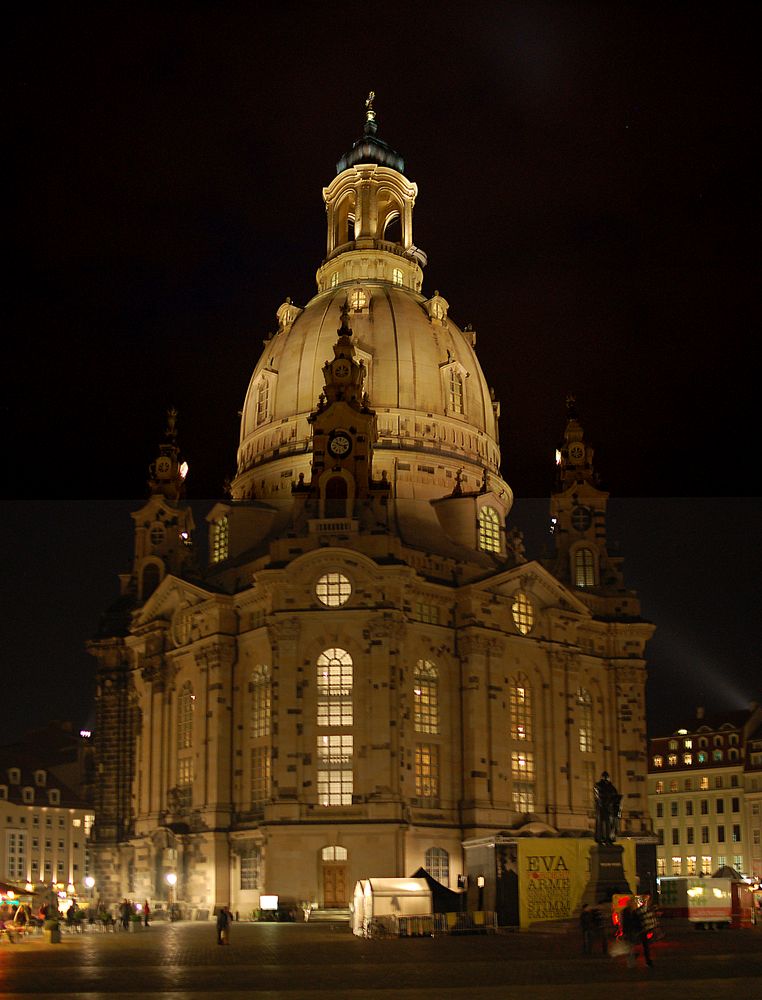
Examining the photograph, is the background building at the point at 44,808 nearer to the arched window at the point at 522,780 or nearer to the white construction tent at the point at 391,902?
the arched window at the point at 522,780

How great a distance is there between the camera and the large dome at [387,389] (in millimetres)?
98250

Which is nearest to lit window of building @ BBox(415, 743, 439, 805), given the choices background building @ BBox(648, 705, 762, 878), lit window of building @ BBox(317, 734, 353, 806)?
lit window of building @ BBox(317, 734, 353, 806)

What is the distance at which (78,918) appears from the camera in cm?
6925

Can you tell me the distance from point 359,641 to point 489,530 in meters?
17.9

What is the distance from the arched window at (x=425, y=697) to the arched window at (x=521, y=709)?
5.79m

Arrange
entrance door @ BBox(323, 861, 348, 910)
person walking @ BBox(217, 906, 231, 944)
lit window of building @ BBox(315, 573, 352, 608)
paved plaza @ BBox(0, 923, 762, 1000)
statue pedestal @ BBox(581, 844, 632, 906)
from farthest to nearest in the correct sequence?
lit window of building @ BBox(315, 573, 352, 608), entrance door @ BBox(323, 861, 348, 910), statue pedestal @ BBox(581, 844, 632, 906), person walking @ BBox(217, 906, 231, 944), paved plaza @ BBox(0, 923, 762, 1000)

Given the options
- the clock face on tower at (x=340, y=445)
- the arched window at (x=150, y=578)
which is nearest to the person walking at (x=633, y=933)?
the clock face on tower at (x=340, y=445)

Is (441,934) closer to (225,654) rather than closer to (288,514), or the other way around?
(225,654)

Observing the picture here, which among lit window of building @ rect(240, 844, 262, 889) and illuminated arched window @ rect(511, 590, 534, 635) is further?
illuminated arched window @ rect(511, 590, 534, 635)

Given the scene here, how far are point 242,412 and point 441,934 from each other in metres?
55.7

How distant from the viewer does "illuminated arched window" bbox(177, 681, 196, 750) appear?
9206 centimetres

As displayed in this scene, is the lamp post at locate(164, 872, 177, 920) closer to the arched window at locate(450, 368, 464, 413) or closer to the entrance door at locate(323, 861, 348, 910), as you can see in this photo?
the entrance door at locate(323, 861, 348, 910)

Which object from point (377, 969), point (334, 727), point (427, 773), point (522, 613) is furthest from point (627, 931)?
point (522, 613)

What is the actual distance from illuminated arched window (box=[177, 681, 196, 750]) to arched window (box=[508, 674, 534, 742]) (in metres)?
20.5
